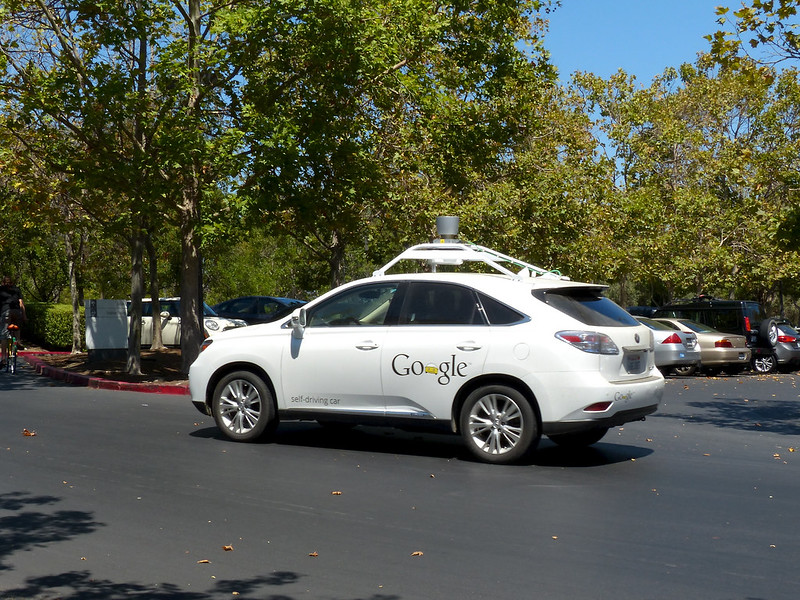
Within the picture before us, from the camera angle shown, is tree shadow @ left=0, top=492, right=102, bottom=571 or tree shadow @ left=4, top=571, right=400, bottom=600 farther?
tree shadow @ left=0, top=492, right=102, bottom=571

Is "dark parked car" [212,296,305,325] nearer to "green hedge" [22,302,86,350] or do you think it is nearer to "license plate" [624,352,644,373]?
"green hedge" [22,302,86,350]

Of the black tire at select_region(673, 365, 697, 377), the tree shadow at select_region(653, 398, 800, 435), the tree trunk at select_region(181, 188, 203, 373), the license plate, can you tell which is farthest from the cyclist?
the black tire at select_region(673, 365, 697, 377)

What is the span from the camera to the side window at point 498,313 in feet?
30.9

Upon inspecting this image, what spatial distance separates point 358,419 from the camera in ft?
32.8

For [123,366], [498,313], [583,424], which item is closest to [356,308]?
[498,313]

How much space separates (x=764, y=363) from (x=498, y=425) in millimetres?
18737

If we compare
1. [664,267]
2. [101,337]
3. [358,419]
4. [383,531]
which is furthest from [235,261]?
[383,531]

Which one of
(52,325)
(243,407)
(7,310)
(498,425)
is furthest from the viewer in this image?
(52,325)

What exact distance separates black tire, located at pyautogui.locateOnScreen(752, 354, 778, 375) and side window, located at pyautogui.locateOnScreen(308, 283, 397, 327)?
18439 millimetres

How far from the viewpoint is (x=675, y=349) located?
→ 2297 cm

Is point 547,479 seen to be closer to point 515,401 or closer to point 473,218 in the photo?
point 515,401

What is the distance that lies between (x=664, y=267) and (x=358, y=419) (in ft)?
97.9

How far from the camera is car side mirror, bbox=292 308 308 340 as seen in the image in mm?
10305

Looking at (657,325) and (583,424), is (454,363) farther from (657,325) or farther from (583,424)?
(657,325)
